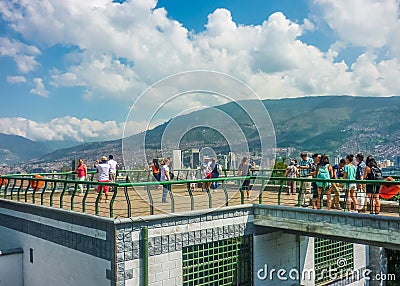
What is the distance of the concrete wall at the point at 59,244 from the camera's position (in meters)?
10.3

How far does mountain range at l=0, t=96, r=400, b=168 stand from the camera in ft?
45.5

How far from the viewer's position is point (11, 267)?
13695mm

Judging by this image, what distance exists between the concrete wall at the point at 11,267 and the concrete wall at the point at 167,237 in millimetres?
5655

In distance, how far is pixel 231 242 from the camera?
12156mm

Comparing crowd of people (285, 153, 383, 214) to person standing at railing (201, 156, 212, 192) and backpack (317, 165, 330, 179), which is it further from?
Result: person standing at railing (201, 156, 212, 192)

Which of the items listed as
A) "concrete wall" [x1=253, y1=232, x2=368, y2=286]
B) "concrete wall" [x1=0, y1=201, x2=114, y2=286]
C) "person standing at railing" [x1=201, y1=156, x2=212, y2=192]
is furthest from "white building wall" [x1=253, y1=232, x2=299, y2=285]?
"concrete wall" [x1=0, y1=201, x2=114, y2=286]

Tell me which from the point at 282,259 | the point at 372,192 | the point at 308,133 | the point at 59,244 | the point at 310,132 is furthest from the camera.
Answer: the point at 310,132

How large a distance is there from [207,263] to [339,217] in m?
3.66

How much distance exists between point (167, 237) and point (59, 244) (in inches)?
134

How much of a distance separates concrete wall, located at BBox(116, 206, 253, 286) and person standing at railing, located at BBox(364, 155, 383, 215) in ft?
11.6

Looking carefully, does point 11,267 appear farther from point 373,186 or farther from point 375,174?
point 375,174

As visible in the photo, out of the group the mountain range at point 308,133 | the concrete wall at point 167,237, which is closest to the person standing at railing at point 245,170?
the mountain range at point 308,133

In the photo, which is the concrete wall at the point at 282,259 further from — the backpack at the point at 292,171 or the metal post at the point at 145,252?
the metal post at the point at 145,252

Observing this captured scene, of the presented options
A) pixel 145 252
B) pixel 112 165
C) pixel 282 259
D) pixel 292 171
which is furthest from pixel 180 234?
pixel 292 171
